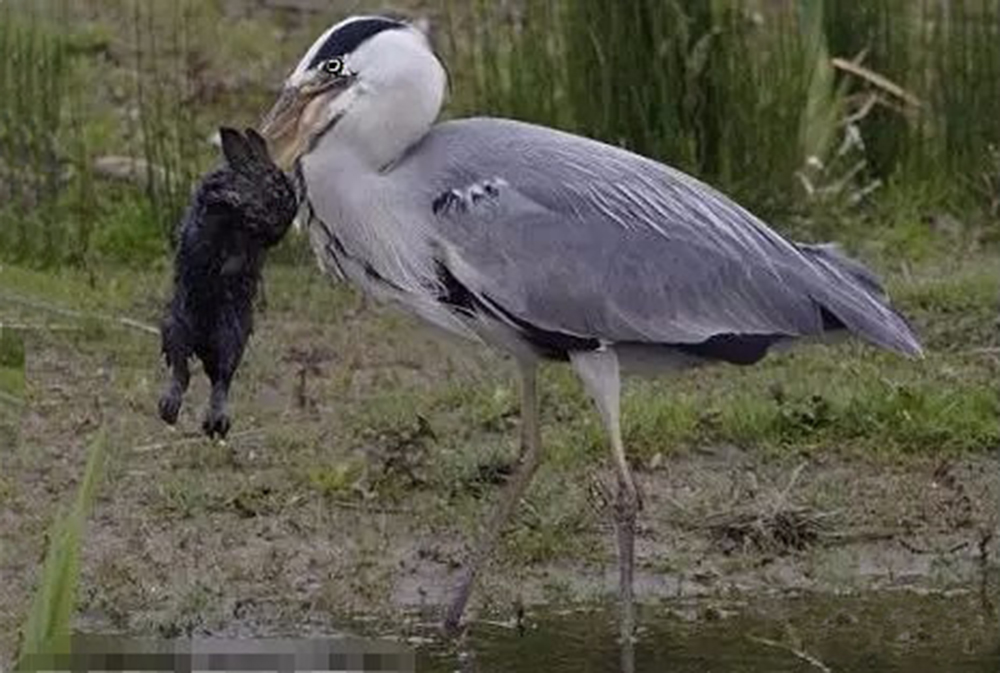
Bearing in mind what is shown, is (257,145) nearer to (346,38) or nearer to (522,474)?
(346,38)

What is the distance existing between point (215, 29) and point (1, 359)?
6605 mm

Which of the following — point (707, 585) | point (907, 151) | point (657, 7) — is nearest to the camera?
point (707, 585)

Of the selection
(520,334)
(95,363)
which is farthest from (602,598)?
(95,363)

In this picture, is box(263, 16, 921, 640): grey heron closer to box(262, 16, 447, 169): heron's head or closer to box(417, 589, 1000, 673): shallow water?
box(262, 16, 447, 169): heron's head

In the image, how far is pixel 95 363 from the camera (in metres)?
7.88

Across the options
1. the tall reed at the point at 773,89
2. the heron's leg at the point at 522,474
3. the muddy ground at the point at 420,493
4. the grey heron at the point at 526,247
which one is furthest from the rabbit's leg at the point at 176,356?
the tall reed at the point at 773,89

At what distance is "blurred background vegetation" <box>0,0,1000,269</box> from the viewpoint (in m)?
8.67

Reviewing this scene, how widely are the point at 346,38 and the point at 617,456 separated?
1016mm

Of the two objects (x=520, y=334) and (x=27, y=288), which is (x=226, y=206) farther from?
(x=27, y=288)

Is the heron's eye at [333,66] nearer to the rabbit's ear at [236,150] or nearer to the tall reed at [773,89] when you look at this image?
the rabbit's ear at [236,150]

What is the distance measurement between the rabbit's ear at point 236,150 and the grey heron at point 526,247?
513 mm

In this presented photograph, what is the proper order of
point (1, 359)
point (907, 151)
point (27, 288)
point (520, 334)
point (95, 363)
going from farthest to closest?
1. point (907, 151)
2. point (95, 363)
3. point (520, 334)
4. point (1, 359)
5. point (27, 288)

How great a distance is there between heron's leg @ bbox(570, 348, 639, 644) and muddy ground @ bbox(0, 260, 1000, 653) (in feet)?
1.05

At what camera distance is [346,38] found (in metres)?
6.02
